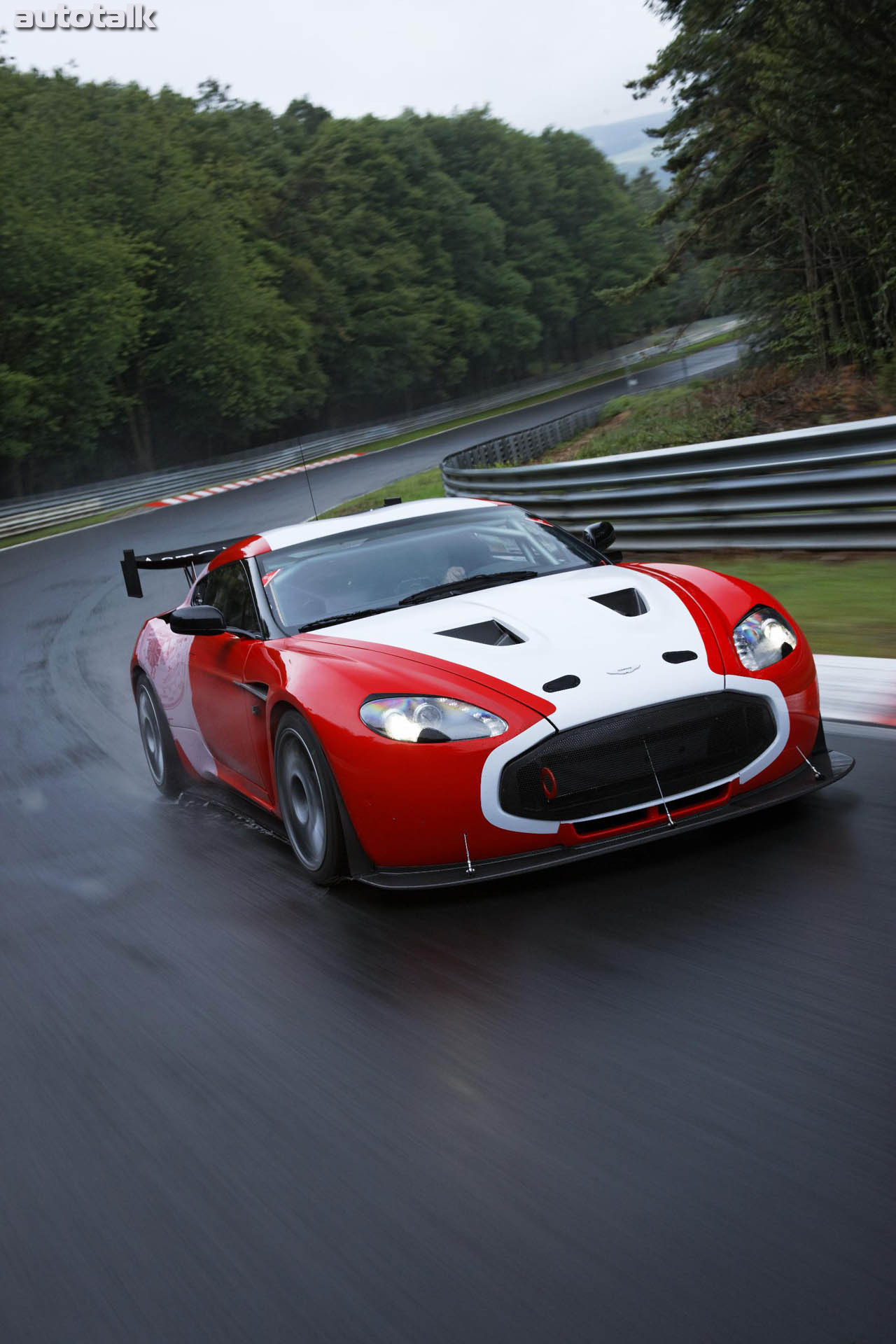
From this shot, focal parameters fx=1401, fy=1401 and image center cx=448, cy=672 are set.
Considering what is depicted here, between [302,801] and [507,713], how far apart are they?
3.29 feet

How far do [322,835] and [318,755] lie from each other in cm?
30

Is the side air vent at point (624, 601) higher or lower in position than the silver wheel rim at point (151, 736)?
higher

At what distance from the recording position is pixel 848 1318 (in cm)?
208

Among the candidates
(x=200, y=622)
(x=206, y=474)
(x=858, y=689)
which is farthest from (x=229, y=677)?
(x=206, y=474)

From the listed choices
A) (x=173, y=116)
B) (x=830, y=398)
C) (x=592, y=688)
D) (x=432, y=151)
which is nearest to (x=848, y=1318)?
(x=592, y=688)

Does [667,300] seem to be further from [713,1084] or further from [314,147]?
[713,1084]

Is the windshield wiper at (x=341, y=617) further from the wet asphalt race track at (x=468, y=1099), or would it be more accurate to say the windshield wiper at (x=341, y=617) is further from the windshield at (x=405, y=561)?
the wet asphalt race track at (x=468, y=1099)

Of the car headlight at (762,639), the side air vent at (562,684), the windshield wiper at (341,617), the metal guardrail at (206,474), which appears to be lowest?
the metal guardrail at (206,474)

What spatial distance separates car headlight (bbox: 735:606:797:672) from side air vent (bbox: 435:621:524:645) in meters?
0.71

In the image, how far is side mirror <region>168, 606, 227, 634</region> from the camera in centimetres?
546

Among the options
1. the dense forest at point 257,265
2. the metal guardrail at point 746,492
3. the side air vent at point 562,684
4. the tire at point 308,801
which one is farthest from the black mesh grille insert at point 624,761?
the dense forest at point 257,265

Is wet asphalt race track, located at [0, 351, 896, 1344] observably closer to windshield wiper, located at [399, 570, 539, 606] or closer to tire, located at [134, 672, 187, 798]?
windshield wiper, located at [399, 570, 539, 606]

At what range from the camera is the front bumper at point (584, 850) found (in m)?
4.06

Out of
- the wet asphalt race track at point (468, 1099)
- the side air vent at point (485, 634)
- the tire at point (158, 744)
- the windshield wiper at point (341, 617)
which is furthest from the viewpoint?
the tire at point (158, 744)
